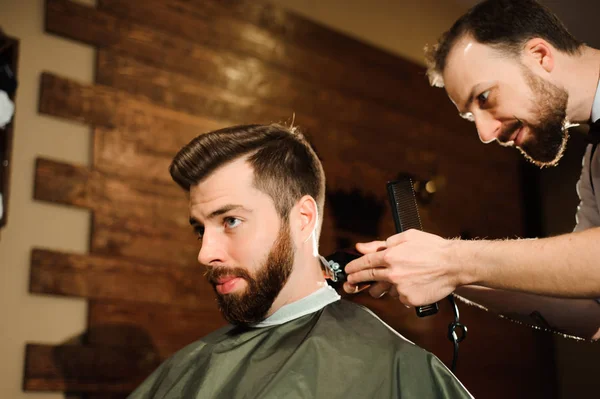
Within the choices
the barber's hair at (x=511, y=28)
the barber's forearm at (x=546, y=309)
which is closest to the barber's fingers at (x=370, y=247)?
the barber's forearm at (x=546, y=309)

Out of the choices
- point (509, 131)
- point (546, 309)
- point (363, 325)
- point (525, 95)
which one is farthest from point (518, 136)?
point (363, 325)

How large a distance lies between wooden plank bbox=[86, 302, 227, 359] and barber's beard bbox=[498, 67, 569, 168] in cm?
168

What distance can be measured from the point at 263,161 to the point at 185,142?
4.03 ft

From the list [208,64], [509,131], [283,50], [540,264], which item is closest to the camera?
[540,264]

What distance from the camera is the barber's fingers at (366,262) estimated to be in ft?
5.51

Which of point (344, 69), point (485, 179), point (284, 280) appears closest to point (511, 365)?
point (485, 179)

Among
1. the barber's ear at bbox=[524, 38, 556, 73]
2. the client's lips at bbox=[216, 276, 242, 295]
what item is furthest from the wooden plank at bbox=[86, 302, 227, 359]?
the barber's ear at bbox=[524, 38, 556, 73]

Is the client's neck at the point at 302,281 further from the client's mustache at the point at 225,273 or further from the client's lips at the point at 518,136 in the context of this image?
the client's lips at the point at 518,136

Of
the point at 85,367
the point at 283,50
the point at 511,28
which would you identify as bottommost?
the point at 85,367

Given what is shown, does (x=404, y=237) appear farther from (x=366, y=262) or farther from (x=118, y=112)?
(x=118, y=112)

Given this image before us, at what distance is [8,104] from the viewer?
265 centimetres

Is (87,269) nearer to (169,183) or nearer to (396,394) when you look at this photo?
(169,183)

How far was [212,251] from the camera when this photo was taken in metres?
1.94

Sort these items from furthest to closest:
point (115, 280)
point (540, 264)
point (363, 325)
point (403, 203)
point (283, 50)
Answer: point (283, 50) < point (115, 280) < point (363, 325) < point (403, 203) < point (540, 264)
